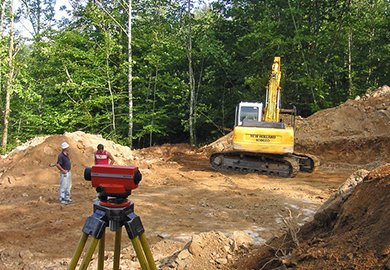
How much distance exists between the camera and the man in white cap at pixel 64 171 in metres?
9.68

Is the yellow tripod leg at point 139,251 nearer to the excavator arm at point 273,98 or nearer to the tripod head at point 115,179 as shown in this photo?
the tripod head at point 115,179

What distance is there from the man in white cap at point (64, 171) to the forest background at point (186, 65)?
1239 centimetres

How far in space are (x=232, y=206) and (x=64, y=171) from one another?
12.9 feet

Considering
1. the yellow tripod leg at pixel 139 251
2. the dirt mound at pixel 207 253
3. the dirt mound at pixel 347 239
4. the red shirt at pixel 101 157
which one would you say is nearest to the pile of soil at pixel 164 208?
the dirt mound at pixel 207 253

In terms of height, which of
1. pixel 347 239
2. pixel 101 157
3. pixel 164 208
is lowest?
pixel 164 208

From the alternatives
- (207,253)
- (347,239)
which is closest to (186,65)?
(207,253)

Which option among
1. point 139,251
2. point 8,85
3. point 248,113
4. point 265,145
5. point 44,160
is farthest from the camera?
point 8,85

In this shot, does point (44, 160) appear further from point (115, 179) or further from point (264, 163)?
point (115, 179)

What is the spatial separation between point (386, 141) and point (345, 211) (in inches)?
528

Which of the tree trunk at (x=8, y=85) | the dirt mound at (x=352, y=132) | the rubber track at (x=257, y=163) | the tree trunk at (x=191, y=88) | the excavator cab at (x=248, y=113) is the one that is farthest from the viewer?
the tree trunk at (x=191, y=88)

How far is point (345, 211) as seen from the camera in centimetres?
380

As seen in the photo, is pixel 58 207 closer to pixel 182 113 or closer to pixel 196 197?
pixel 196 197

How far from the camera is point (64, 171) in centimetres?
963

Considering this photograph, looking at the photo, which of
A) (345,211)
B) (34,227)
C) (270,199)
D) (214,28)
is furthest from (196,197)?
(214,28)
